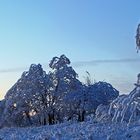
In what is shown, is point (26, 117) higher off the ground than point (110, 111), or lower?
lower

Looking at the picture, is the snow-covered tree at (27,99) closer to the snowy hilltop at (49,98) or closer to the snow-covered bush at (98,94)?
the snowy hilltop at (49,98)

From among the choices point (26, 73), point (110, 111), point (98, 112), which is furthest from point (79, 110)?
point (110, 111)

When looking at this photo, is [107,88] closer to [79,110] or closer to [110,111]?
[79,110]

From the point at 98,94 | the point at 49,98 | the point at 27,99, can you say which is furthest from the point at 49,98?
the point at 98,94

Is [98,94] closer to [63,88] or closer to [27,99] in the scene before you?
[63,88]

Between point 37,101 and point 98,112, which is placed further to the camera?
point 37,101

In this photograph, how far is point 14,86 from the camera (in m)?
41.1

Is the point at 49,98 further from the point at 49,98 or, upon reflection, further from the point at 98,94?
the point at 98,94

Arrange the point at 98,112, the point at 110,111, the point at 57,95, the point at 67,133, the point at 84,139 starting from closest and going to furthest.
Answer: the point at 84,139 → the point at 67,133 → the point at 110,111 → the point at 98,112 → the point at 57,95

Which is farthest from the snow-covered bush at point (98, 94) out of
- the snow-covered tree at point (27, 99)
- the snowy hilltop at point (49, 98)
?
the snow-covered tree at point (27, 99)

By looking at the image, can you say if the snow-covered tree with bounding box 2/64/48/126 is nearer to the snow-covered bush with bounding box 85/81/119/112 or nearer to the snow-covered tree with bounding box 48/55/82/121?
the snow-covered tree with bounding box 48/55/82/121

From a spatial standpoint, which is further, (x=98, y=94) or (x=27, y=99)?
(x=98, y=94)

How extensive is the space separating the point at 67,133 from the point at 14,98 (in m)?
23.3

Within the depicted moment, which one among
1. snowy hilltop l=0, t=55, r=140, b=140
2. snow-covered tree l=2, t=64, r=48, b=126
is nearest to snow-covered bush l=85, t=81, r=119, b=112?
snowy hilltop l=0, t=55, r=140, b=140
